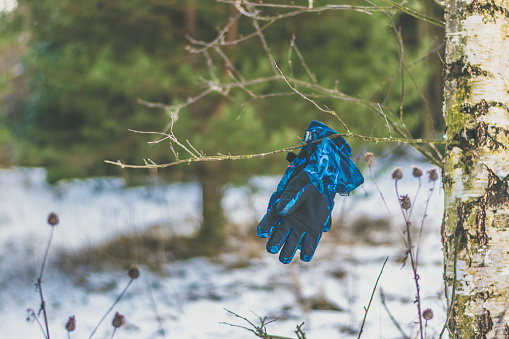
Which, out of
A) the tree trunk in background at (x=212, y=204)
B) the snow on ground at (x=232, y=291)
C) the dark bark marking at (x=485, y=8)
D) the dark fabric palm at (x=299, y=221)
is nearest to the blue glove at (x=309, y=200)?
the dark fabric palm at (x=299, y=221)

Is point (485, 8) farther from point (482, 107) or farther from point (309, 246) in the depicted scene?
point (309, 246)

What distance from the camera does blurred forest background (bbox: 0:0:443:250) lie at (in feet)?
14.9

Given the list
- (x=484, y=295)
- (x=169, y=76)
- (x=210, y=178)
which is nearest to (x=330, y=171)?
(x=484, y=295)

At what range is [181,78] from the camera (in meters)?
4.87

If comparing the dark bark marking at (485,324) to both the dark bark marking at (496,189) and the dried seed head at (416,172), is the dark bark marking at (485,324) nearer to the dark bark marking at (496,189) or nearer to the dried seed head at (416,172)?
the dark bark marking at (496,189)

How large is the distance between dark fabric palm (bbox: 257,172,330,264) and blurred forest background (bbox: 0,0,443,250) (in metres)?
2.56

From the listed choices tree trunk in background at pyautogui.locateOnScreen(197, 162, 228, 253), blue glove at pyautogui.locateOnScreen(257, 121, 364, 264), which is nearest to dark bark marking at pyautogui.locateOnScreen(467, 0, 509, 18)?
blue glove at pyautogui.locateOnScreen(257, 121, 364, 264)

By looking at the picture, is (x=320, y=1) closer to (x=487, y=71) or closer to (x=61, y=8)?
(x=61, y=8)

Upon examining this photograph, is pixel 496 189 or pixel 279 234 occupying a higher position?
pixel 496 189

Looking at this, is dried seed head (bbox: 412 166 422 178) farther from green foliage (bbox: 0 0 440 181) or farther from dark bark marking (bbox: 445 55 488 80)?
green foliage (bbox: 0 0 440 181)

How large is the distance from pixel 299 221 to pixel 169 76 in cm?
339

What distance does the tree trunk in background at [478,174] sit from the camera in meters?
1.64

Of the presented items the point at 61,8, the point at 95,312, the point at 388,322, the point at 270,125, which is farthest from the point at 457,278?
the point at 61,8

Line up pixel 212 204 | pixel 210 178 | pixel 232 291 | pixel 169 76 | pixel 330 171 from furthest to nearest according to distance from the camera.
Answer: pixel 212 204
pixel 210 178
pixel 169 76
pixel 232 291
pixel 330 171
